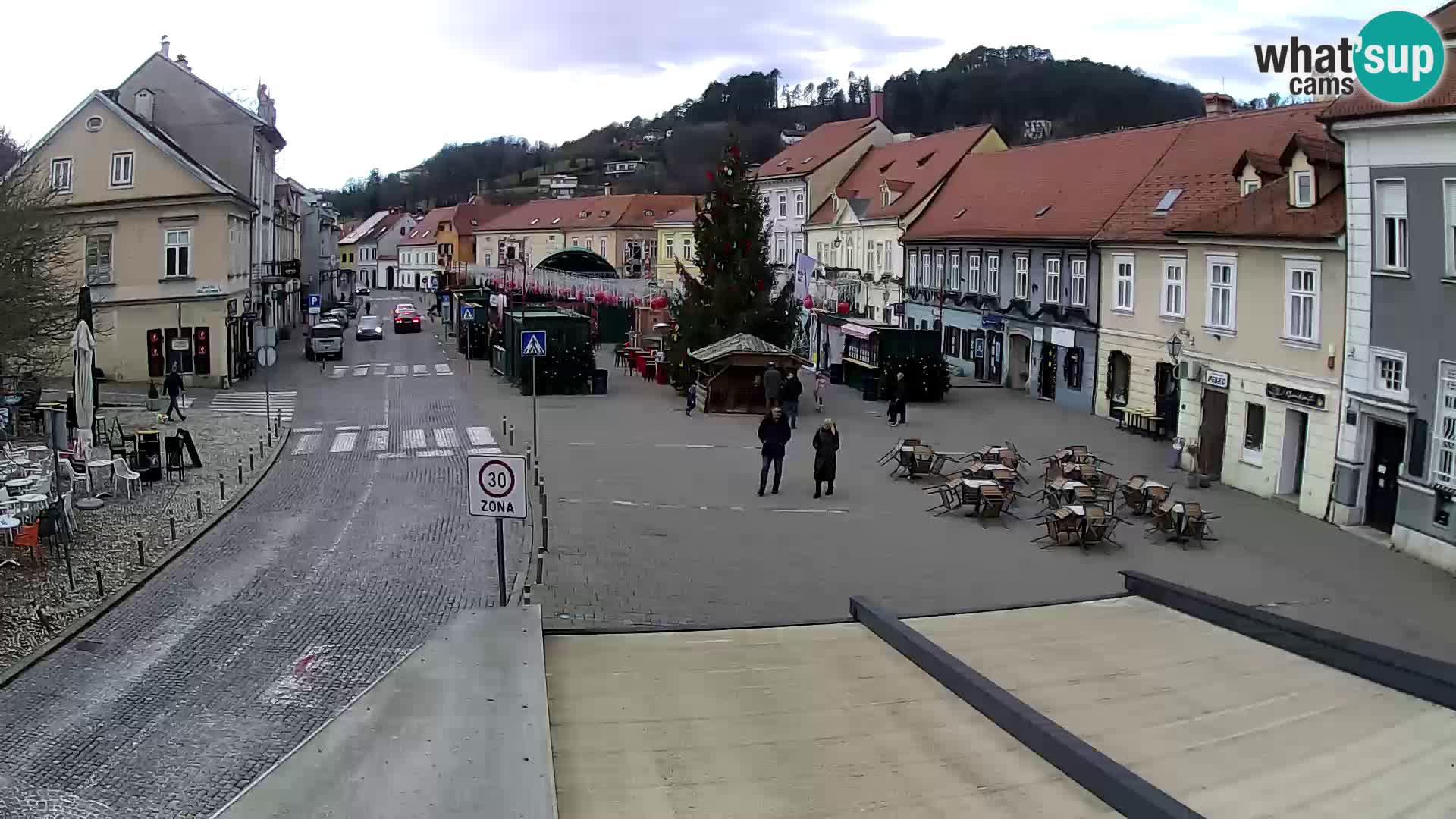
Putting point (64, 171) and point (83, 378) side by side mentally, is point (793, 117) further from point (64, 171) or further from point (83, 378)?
point (83, 378)

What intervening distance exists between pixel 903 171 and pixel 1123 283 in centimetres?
2443

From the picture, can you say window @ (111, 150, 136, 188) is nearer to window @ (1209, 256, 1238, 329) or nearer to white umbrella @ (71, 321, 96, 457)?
white umbrella @ (71, 321, 96, 457)

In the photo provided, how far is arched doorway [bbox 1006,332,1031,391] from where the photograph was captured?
40938 mm

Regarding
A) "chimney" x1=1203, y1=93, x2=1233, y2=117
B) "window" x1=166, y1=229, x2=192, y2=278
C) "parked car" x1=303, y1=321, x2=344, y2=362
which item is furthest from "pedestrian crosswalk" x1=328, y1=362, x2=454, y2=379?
"chimney" x1=1203, y1=93, x2=1233, y2=117

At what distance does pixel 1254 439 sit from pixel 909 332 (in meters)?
15.4

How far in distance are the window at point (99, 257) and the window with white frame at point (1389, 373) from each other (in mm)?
36132

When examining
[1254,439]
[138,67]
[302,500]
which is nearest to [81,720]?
[302,500]

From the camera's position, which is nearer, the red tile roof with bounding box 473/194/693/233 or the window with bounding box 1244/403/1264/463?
the window with bounding box 1244/403/1264/463

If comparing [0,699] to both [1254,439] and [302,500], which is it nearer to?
[302,500]

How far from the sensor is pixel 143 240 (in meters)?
40.0

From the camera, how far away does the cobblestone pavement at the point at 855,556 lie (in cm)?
1532

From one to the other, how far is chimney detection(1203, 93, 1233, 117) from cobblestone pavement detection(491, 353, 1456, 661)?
1761 centimetres

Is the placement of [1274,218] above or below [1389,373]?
above

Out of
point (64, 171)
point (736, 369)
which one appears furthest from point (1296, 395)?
point (64, 171)
